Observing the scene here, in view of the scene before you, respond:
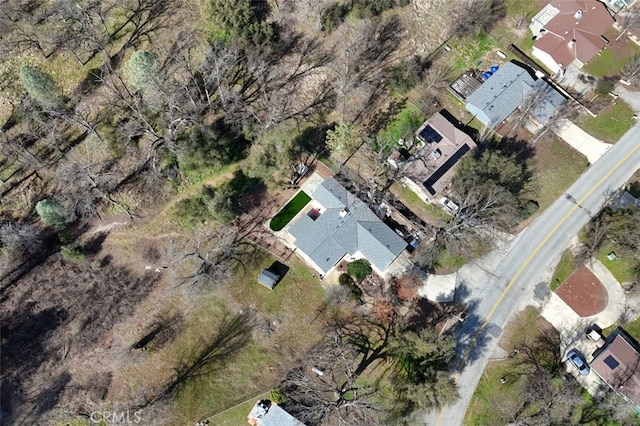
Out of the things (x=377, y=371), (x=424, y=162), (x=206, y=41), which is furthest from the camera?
(x=206, y=41)

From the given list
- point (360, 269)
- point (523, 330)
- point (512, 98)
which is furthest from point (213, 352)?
point (512, 98)

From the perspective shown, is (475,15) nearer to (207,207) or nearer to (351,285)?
(351,285)

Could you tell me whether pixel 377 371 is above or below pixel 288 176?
below

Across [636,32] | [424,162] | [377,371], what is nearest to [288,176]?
[424,162]

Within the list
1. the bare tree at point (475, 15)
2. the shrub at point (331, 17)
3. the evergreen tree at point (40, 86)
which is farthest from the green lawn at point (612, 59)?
the evergreen tree at point (40, 86)

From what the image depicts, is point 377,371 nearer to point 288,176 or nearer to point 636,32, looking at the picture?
point 288,176

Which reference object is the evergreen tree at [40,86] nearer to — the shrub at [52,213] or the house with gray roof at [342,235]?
the shrub at [52,213]
